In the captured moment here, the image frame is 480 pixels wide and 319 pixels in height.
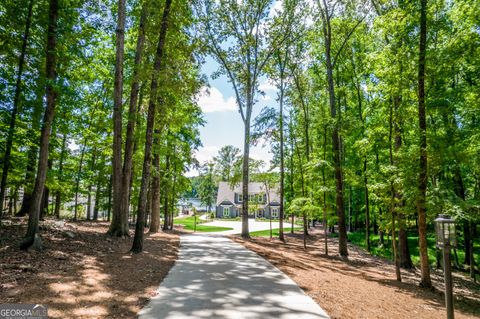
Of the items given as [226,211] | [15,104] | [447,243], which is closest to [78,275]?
[15,104]

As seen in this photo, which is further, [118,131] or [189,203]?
[189,203]

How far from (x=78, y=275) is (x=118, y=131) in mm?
7072

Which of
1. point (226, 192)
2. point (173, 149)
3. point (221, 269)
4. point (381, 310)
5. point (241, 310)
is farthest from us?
point (226, 192)

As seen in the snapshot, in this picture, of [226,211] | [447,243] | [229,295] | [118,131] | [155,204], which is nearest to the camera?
[447,243]

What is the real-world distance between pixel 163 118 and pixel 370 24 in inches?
527

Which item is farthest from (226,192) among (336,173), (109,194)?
(336,173)

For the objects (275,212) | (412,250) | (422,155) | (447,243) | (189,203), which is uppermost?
(422,155)

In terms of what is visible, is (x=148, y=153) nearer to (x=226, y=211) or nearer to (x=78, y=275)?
(x=78, y=275)

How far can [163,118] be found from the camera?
1223 centimetres

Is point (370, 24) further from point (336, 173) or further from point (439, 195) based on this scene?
point (439, 195)

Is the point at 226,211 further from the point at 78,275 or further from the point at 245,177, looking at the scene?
the point at 78,275

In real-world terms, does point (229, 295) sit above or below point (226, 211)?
above

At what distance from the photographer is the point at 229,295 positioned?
5.47m

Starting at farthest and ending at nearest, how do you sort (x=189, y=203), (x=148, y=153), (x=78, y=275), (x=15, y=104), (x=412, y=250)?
(x=189, y=203) < (x=412, y=250) < (x=148, y=153) < (x=15, y=104) < (x=78, y=275)
